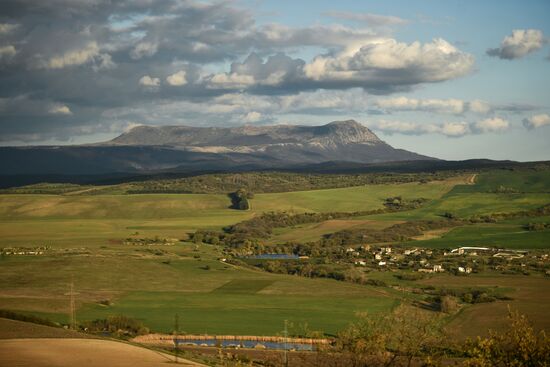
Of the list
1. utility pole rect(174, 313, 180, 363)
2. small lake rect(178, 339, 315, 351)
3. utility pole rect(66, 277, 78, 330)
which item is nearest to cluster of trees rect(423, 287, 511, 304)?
small lake rect(178, 339, 315, 351)

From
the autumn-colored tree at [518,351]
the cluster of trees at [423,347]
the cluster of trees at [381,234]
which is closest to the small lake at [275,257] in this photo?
the cluster of trees at [381,234]

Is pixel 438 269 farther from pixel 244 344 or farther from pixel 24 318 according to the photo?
pixel 24 318

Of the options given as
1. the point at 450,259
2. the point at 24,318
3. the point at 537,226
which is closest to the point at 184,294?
the point at 24,318

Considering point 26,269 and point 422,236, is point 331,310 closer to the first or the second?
point 26,269

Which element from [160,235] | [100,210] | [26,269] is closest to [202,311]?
[26,269]

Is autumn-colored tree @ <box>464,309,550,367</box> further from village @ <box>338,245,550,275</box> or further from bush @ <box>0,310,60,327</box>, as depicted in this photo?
village @ <box>338,245,550,275</box>

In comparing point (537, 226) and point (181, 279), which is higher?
point (537, 226)
